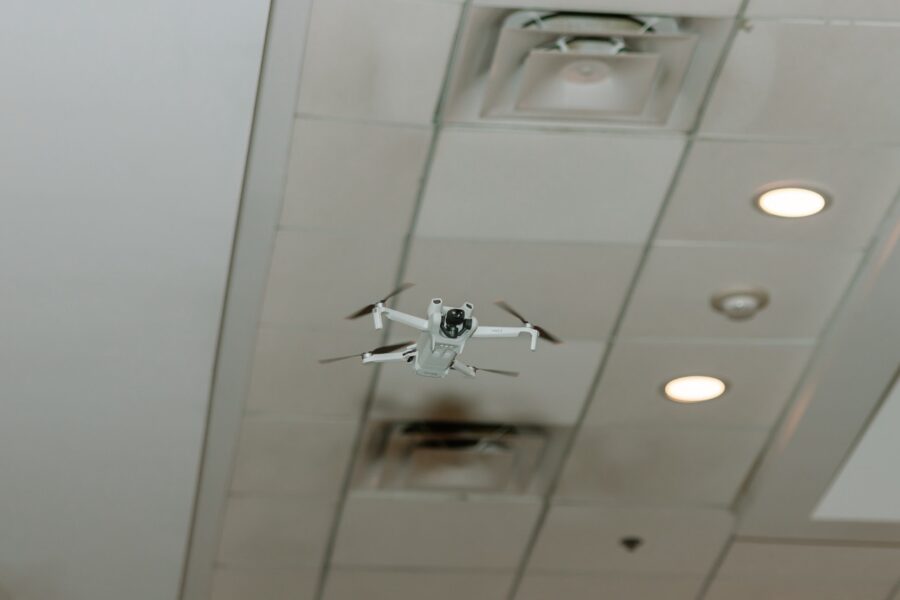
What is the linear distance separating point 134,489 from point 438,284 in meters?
2.29

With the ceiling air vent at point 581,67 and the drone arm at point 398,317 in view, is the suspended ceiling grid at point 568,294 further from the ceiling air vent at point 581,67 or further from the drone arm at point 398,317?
the drone arm at point 398,317

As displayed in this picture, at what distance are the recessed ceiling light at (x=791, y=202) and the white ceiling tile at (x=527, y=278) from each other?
64cm

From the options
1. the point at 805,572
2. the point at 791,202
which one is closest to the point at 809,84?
the point at 791,202

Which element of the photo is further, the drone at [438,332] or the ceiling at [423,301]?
the ceiling at [423,301]

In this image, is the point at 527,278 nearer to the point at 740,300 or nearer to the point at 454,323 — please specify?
the point at 740,300

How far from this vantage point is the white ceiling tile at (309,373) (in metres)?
7.67

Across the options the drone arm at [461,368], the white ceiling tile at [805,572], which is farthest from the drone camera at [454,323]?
the white ceiling tile at [805,572]

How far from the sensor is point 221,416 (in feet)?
26.5

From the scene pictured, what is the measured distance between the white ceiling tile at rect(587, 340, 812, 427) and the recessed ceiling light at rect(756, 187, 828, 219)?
981 millimetres

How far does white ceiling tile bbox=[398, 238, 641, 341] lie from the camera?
7250 millimetres

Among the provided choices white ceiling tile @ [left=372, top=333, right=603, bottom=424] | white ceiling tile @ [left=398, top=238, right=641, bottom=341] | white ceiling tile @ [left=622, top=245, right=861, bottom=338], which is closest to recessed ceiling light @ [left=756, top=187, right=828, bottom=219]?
white ceiling tile @ [left=622, top=245, right=861, bottom=338]

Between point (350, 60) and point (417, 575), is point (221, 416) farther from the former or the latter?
point (350, 60)

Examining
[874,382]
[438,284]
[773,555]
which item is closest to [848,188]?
[874,382]

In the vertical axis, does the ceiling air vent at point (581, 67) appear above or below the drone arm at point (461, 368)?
above
